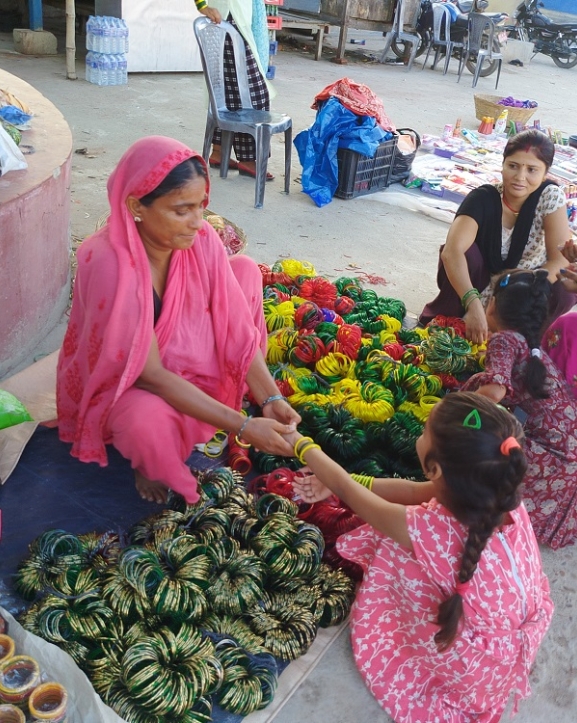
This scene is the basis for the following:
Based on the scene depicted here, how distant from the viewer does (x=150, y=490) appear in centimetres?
262

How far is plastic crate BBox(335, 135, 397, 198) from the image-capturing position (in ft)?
20.0

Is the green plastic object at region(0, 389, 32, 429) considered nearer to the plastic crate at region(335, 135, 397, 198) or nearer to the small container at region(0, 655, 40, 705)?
the small container at region(0, 655, 40, 705)

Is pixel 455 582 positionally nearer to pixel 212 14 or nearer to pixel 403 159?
pixel 212 14

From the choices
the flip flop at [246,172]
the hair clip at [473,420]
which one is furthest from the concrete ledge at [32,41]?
the hair clip at [473,420]

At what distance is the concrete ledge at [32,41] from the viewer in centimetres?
955

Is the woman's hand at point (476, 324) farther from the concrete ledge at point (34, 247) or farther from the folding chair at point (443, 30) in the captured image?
the folding chair at point (443, 30)

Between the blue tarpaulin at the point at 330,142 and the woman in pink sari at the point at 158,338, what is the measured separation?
353cm

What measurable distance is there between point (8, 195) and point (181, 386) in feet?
4.22

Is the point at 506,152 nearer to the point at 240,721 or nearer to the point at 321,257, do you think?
the point at 321,257

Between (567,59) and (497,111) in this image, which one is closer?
(497,111)

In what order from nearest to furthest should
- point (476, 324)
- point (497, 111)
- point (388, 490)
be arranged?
point (388, 490) < point (476, 324) < point (497, 111)

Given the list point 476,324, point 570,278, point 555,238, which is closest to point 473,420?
point 570,278

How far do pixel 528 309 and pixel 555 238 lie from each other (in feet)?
4.17

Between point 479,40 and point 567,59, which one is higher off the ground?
point 479,40
